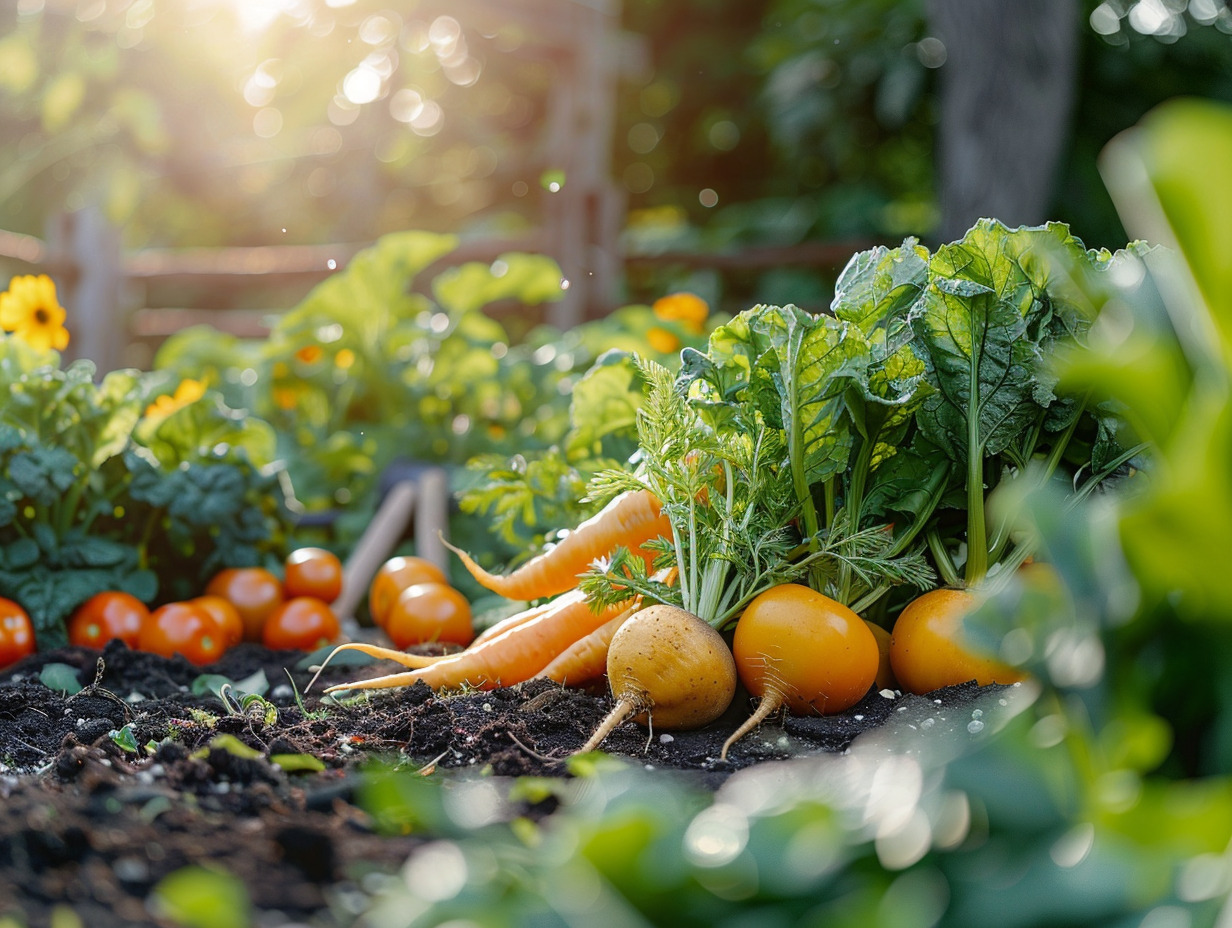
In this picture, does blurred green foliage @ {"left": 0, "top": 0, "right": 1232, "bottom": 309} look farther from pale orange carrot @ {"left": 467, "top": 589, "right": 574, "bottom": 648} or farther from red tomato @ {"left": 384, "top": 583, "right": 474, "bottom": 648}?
pale orange carrot @ {"left": 467, "top": 589, "right": 574, "bottom": 648}

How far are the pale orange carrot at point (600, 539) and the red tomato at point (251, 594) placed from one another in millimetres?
903

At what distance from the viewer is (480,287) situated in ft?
13.5

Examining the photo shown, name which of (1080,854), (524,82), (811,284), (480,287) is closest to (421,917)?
(1080,854)

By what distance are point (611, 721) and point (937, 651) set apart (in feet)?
1.73

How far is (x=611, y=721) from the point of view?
160cm

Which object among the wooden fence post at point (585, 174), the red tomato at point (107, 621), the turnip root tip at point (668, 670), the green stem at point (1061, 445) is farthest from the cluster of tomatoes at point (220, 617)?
the wooden fence post at point (585, 174)

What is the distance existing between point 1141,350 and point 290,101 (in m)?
12.2

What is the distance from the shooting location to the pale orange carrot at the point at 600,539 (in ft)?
6.64

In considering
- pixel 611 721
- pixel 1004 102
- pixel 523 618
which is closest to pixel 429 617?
pixel 523 618

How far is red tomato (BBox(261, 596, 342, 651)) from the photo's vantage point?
8.55ft

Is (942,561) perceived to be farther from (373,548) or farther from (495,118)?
(495,118)

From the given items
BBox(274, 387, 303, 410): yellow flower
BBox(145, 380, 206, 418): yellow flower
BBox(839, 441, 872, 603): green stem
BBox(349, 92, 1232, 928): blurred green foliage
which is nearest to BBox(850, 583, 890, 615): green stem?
BBox(839, 441, 872, 603): green stem

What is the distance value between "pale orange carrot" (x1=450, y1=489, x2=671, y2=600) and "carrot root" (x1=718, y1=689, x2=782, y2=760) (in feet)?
1.39

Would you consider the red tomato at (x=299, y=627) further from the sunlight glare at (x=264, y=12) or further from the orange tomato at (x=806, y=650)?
the sunlight glare at (x=264, y=12)
